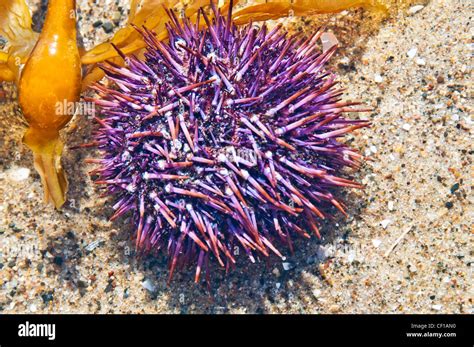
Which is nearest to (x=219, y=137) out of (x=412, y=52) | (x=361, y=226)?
(x=361, y=226)

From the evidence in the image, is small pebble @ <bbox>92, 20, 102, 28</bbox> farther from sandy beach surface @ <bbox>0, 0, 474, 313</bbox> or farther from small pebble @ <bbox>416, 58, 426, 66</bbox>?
small pebble @ <bbox>416, 58, 426, 66</bbox>

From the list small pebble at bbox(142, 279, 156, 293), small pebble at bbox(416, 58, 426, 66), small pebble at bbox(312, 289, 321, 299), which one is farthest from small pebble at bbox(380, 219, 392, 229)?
small pebble at bbox(142, 279, 156, 293)

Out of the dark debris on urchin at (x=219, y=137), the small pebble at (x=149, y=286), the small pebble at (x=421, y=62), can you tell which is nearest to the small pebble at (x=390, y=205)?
the dark debris on urchin at (x=219, y=137)

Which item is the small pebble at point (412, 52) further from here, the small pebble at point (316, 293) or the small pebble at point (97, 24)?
the small pebble at point (97, 24)

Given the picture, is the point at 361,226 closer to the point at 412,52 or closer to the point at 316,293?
the point at 316,293

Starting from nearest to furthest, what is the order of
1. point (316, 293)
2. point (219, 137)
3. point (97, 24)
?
point (219, 137) < point (316, 293) < point (97, 24)
